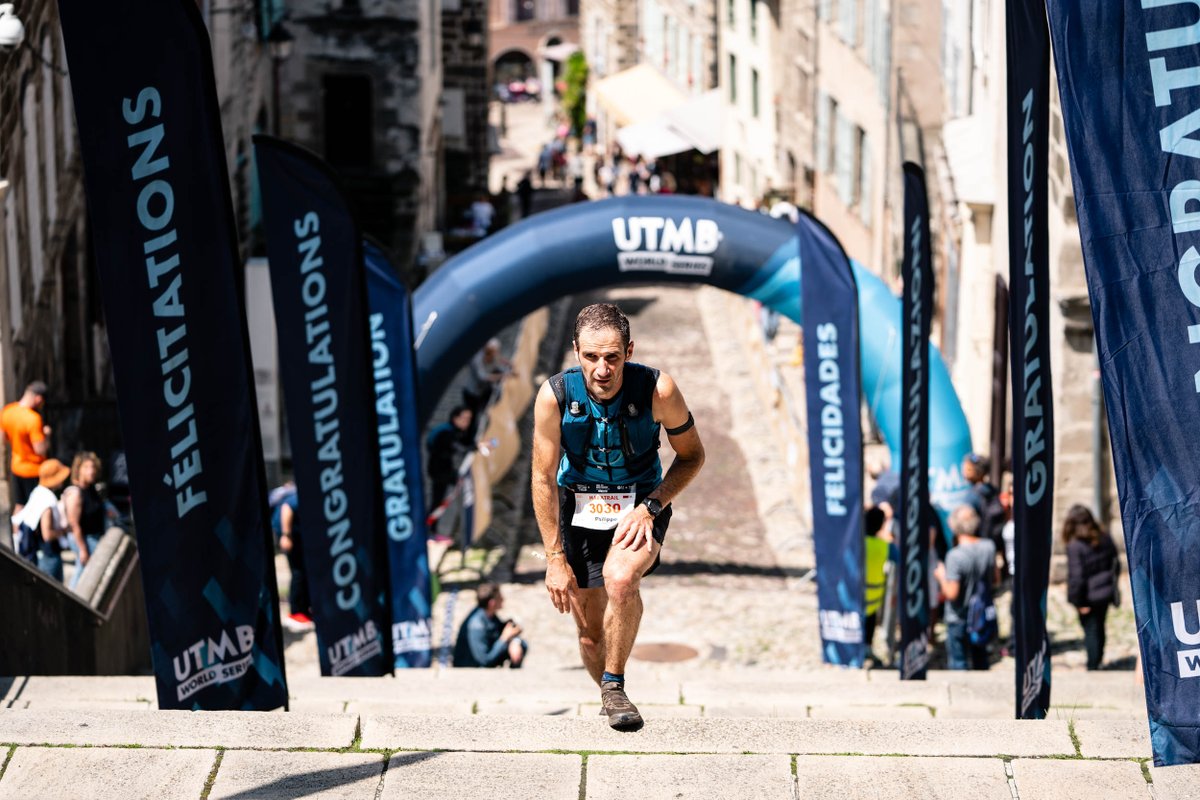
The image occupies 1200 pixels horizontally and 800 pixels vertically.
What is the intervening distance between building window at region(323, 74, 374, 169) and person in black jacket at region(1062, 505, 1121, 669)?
20.5 metres

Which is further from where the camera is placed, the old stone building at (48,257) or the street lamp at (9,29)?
the old stone building at (48,257)

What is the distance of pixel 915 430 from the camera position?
12.5m

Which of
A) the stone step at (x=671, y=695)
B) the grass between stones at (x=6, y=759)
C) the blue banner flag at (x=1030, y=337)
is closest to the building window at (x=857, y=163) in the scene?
the stone step at (x=671, y=695)

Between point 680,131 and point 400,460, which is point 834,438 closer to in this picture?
point 400,460

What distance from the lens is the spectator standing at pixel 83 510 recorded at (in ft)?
45.7

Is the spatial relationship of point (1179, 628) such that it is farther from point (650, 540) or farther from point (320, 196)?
point (320, 196)

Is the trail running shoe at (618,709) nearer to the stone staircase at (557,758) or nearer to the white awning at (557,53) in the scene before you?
the stone staircase at (557,758)

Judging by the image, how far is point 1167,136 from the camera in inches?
290

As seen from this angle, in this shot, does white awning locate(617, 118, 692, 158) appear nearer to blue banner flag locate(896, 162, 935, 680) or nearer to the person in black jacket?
the person in black jacket

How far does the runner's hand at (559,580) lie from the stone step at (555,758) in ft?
1.68

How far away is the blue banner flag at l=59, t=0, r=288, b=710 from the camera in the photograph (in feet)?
27.9

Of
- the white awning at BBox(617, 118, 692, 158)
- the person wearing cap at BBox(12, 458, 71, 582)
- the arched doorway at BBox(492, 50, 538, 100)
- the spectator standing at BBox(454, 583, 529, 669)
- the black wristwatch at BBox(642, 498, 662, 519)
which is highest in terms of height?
the black wristwatch at BBox(642, 498, 662, 519)

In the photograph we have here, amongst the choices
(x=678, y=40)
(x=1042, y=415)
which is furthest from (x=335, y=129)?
(x=1042, y=415)

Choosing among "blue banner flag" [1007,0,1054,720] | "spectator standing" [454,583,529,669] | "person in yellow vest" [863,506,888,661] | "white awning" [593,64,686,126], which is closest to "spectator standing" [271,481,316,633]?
"spectator standing" [454,583,529,669]
